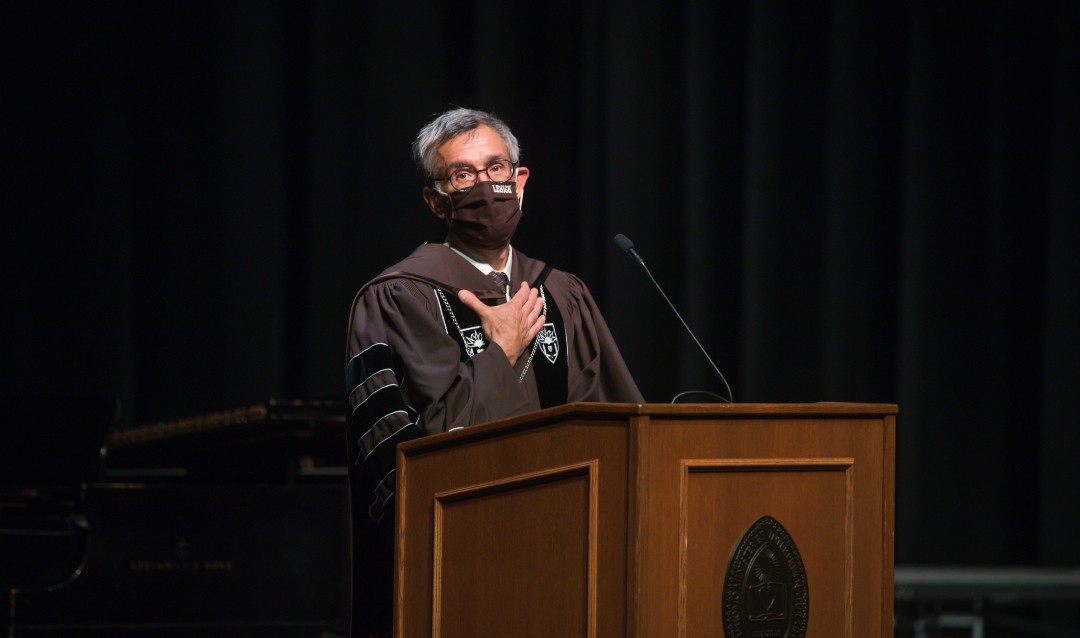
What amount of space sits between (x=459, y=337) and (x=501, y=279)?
0.22m

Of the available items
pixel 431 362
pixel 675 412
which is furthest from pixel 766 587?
pixel 431 362

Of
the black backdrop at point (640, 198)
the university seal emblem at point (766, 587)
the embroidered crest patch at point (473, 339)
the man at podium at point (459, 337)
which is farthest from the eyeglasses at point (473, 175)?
the black backdrop at point (640, 198)

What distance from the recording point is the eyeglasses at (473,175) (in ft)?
8.95

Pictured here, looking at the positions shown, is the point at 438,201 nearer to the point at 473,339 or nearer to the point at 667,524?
the point at 473,339

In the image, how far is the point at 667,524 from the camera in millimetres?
1799

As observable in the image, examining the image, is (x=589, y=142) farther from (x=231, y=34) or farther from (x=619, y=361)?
(x=619, y=361)

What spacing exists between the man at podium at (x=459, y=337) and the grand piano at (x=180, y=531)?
86 cm

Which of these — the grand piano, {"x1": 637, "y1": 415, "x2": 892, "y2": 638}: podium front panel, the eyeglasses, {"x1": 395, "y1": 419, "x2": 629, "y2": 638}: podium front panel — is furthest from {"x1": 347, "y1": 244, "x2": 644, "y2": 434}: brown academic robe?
the grand piano

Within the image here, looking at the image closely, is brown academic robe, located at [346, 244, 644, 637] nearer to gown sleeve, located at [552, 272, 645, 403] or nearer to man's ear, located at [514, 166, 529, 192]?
gown sleeve, located at [552, 272, 645, 403]

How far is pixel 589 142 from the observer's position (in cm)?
473

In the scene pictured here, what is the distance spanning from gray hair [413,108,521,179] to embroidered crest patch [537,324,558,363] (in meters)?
0.38

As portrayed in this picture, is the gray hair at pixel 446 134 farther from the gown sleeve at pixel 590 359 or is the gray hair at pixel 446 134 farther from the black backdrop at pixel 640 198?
the black backdrop at pixel 640 198

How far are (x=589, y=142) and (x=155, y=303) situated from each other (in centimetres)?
168

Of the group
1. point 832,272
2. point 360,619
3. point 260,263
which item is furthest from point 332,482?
point 832,272
